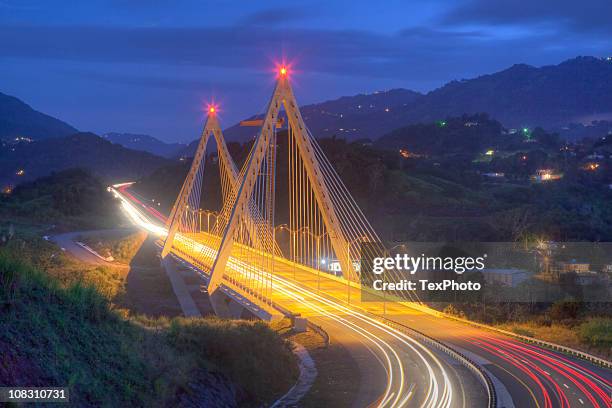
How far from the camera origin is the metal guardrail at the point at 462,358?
18594 millimetres

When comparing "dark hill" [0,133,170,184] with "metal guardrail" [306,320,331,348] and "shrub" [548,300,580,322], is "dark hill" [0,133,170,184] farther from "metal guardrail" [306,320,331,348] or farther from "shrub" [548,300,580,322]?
"shrub" [548,300,580,322]

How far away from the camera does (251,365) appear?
70.4 ft

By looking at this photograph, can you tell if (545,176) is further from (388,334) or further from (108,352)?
(108,352)

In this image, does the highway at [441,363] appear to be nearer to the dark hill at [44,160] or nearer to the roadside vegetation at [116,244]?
the roadside vegetation at [116,244]

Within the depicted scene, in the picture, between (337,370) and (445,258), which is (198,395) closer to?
(337,370)

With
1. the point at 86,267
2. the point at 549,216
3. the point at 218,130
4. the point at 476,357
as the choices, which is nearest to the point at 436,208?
the point at 549,216

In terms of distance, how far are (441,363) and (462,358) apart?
642mm

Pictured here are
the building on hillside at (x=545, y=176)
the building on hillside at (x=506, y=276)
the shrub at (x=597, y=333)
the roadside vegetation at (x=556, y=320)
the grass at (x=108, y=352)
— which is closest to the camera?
the grass at (x=108, y=352)

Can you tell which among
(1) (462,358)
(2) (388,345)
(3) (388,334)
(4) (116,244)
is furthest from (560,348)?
(4) (116,244)

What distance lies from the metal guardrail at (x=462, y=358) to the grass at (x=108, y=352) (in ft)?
16.5

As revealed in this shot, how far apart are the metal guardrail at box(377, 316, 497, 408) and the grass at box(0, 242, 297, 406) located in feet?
16.5

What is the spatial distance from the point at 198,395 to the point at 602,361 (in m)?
12.3

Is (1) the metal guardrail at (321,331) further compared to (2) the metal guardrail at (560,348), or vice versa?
(1) the metal guardrail at (321,331)

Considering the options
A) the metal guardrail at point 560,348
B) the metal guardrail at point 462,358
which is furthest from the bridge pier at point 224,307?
the metal guardrail at point 560,348
